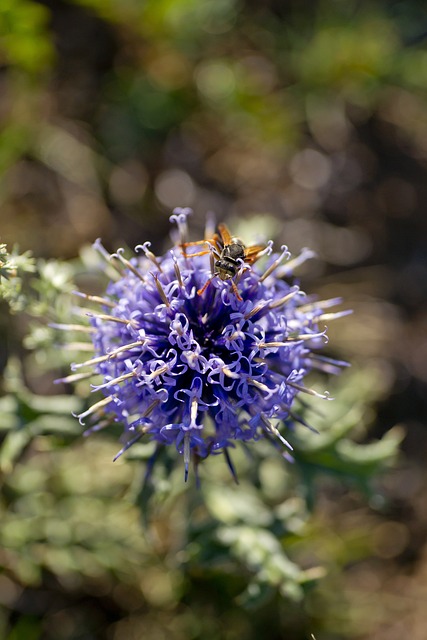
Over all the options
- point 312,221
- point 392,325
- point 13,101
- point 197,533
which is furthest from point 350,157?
point 197,533

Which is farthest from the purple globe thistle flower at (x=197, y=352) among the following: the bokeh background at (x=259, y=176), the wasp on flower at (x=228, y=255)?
the bokeh background at (x=259, y=176)

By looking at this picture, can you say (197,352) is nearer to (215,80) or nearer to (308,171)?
(215,80)

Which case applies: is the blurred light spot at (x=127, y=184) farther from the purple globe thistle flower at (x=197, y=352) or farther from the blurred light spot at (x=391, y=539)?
the blurred light spot at (x=391, y=539)

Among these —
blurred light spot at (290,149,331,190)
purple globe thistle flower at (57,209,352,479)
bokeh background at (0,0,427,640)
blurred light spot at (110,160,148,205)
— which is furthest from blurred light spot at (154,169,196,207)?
purple globe thistle flower at (57,209,352,479)

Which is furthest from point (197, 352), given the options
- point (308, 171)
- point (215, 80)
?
point (308, 171)

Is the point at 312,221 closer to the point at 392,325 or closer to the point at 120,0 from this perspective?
the point at 392,325

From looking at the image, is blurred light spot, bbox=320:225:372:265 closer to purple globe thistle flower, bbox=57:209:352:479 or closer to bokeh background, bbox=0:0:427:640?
bokeh background, bbox=0:0:427:640
